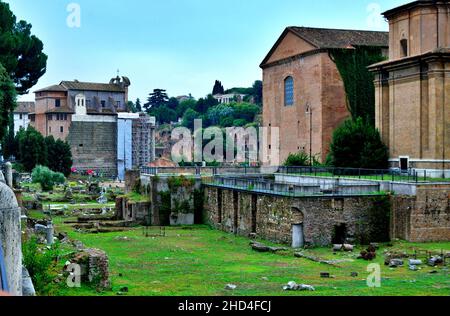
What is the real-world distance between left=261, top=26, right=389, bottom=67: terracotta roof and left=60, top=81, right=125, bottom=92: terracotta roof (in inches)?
1506

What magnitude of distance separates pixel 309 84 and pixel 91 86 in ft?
135

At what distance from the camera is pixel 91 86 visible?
291 feet

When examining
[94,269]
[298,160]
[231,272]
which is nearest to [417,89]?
[298,160]

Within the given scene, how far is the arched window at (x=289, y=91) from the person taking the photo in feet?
185

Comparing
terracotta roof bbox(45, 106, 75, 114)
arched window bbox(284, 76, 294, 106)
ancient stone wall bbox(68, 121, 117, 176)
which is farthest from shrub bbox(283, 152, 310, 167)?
terracotta roof bbox(45, 106, 75, 114)

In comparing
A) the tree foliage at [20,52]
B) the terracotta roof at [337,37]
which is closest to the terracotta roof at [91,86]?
the tree foliage at [20,52]

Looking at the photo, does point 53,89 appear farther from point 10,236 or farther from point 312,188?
point 10,236

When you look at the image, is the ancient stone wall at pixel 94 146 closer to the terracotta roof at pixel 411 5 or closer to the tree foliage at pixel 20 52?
the tree foliage at pixel 20 52

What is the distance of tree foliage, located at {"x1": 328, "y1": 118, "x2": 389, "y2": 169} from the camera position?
130ft

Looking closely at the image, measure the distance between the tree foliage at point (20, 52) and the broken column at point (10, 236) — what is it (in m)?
33.8

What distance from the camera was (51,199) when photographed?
176 ft

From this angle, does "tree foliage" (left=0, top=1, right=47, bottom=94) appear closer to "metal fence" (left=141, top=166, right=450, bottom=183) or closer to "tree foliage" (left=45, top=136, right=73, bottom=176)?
"metal fence" (left=141, top=166, right=450, bottom=183)
